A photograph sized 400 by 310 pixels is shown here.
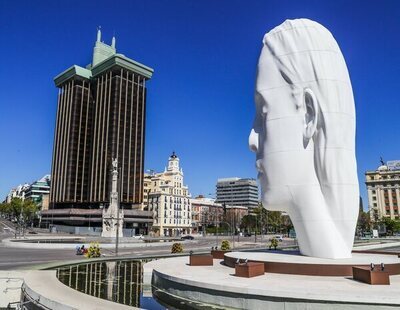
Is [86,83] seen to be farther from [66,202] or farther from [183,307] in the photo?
[183,307]

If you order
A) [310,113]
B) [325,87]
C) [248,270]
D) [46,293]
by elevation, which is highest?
[325,87]

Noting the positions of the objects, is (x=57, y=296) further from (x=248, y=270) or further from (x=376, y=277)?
(x=376, y=277)

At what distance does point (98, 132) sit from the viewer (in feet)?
373

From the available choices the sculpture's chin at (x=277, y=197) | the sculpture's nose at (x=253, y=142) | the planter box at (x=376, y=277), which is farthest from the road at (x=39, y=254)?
the planter box at (x=376, y=277)

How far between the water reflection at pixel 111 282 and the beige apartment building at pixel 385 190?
389ft

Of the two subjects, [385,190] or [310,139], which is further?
[385,190]

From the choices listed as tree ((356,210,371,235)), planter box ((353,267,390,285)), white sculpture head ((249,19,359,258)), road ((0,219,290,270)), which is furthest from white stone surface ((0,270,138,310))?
tree ((356,210,371,235))

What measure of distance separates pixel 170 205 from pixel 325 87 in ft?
318

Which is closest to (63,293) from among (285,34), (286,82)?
(286,82)

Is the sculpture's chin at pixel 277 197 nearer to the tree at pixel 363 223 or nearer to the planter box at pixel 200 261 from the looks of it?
the planter box at pixel 200 261

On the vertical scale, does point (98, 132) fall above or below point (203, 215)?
above

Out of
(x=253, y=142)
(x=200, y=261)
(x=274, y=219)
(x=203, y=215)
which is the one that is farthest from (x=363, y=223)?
(x=200, y=261)

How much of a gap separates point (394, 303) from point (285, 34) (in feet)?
42.9

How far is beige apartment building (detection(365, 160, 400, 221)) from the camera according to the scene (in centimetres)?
12319
